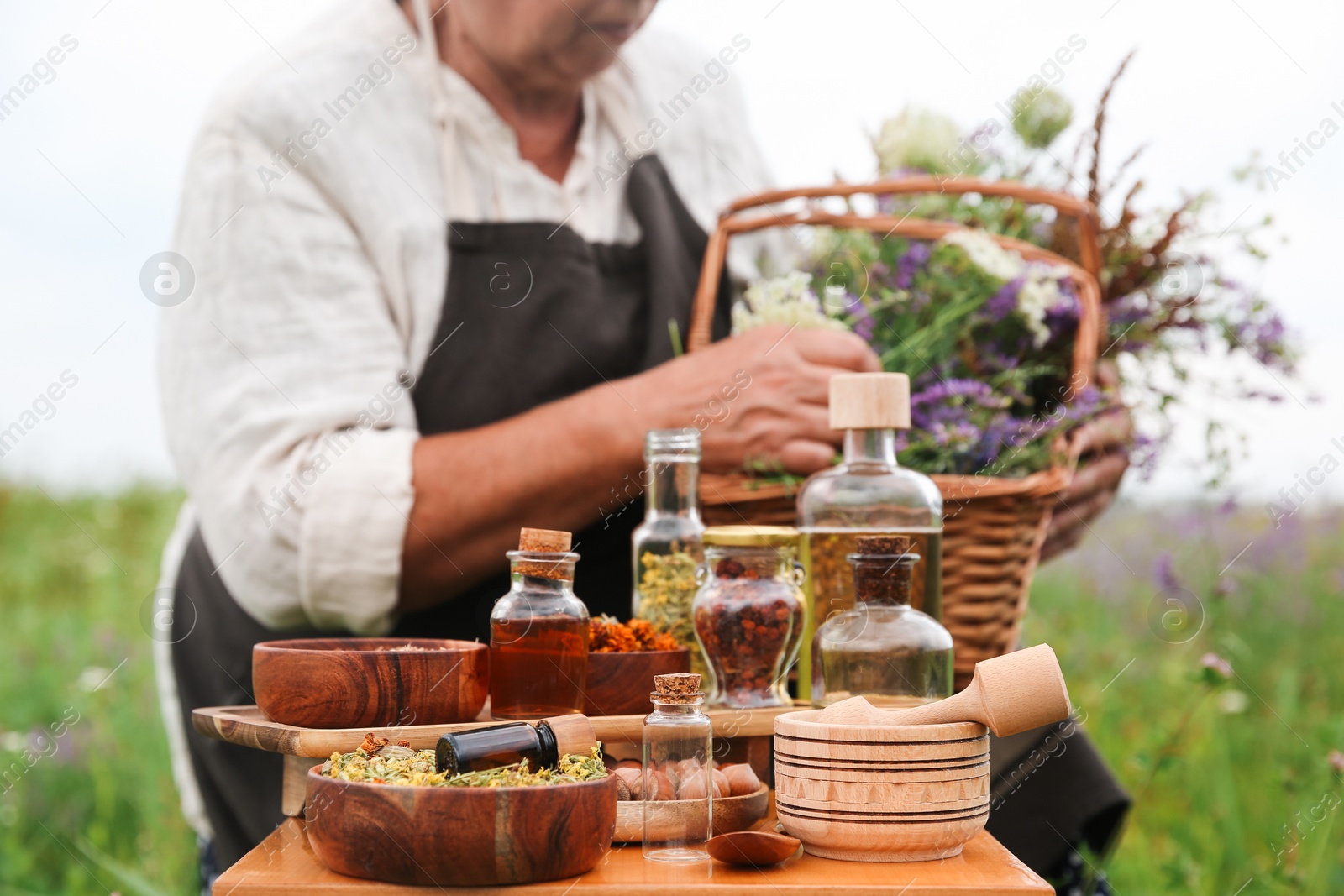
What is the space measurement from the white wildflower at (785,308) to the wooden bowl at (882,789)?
23.8 inches

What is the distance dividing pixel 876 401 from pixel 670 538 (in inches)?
9.5

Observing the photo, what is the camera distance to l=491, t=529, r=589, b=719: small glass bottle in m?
0.93

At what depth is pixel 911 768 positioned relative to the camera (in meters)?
0.80

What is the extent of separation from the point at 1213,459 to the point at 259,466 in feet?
3.74

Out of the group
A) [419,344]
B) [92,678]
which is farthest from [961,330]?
[92,678]

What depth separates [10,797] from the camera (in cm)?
264

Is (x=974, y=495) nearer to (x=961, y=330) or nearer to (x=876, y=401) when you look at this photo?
(x=876, y=401)

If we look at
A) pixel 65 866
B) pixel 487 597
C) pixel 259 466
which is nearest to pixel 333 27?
pixel 259 466

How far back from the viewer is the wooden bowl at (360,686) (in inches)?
34.4

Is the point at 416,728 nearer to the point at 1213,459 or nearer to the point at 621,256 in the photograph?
the point at 621,256

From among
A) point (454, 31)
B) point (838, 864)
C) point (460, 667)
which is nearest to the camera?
point (838, 864)

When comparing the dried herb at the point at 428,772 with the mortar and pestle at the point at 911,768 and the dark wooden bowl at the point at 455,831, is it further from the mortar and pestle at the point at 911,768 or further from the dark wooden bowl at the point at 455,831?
the mortar and pestle at the point at 911,768

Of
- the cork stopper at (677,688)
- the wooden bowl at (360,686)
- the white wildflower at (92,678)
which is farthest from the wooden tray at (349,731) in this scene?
the white wildflower at (92,678)

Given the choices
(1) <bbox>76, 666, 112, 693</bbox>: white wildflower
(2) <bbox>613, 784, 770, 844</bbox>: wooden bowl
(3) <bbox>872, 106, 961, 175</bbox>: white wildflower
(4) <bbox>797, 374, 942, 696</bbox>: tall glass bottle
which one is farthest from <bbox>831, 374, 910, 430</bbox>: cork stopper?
(1) <bbox>76, 666, 112, 693</bbox>: white wildflower
